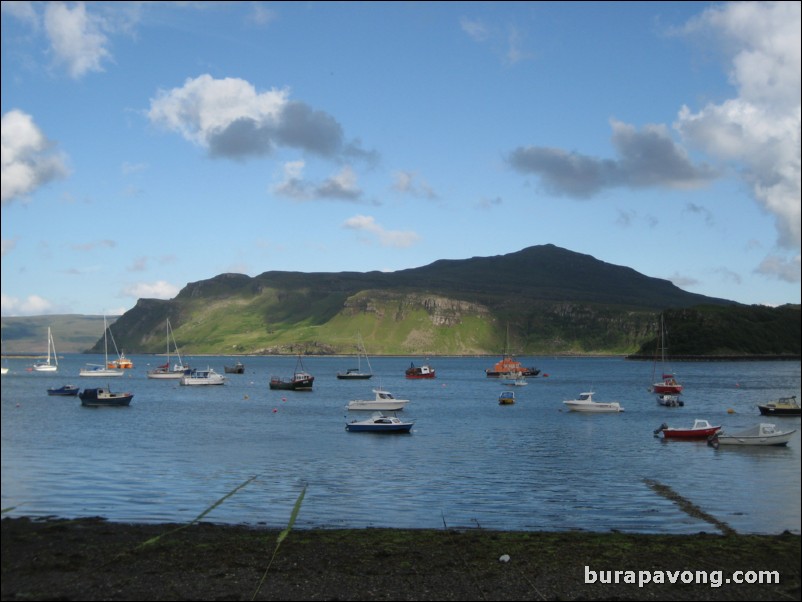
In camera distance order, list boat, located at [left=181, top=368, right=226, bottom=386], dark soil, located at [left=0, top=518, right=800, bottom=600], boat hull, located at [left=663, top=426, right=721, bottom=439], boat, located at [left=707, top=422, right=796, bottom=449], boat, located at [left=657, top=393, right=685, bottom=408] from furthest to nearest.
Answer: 1. boat, located at [left=181, top=368, right=226, bottom=386]
2. boat, located at [left=657, top=393, right=685, bottom=408]
3. boat hull, located at [left=663, top=426, right=721, bottom=439]
4. boat, located at [left=707, top=422, right=796, bottom=449]
5. dark soil, located at [left=0, top=518, right=800, bottom=600]

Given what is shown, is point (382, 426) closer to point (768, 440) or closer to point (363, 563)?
point (768, 440)

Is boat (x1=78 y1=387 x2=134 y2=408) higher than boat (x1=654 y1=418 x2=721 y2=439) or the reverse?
higher

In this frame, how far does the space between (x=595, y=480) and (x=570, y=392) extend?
95.1 meters

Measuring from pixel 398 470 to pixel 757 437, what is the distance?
25.9 m

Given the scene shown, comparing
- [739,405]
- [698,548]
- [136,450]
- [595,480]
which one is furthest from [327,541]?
[739,405]

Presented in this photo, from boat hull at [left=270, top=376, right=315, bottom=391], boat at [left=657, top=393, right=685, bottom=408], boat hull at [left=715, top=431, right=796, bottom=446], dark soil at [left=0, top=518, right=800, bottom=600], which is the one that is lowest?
boat at [left=657, top=393, right=685, bottom=408]

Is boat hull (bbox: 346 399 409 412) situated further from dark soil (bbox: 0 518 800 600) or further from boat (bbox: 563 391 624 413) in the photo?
dark soil (bbox: 0 518 800 600)

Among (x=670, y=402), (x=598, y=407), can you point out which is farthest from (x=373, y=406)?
(x=670, y=402)

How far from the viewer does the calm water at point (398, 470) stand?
29.8 m

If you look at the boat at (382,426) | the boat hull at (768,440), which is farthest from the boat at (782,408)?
the boat at (382,426)

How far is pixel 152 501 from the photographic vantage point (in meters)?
32.3

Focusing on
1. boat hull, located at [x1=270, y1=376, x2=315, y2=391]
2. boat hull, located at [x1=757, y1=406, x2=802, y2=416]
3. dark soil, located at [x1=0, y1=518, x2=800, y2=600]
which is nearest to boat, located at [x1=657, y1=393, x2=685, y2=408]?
boat hull, located at [x1=757, y1=406, x2=802, y2=416]

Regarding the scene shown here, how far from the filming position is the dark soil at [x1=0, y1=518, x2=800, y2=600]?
18094 mm

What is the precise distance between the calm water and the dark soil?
1835 millimetres
